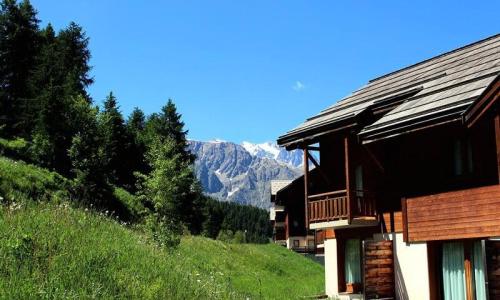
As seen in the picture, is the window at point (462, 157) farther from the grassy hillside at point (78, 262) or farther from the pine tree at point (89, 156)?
the pine tree at point (89, 156)

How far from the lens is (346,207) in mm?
18500

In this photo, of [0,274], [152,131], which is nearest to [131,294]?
[0,274]

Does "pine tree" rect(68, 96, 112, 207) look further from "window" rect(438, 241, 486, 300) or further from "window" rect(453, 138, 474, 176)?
"window" rect(453, 138, 474, 176)

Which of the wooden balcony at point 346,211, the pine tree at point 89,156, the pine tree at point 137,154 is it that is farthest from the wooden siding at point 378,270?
the pine tree at point 137,154

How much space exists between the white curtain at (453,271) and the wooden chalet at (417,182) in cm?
3

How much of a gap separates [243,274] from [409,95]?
10480 mm

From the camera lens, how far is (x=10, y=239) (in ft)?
26.9

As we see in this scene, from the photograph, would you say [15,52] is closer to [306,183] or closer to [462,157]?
[306,183]

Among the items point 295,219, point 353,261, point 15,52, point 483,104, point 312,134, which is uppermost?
point 15,52

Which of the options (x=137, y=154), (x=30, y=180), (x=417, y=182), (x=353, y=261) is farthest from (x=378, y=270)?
(x=137, y=154)

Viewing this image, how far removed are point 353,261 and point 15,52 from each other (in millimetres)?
42182

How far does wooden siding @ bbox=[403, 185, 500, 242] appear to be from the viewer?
13.8 m

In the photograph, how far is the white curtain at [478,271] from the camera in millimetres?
13930

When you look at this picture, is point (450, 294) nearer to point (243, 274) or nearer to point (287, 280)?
point (243, 274)
